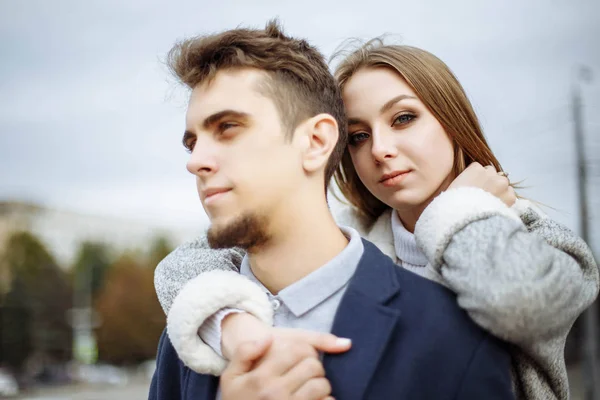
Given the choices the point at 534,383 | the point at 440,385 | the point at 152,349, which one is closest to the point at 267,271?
the point at 440,385

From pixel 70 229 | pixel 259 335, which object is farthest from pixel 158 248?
pixel 259 335

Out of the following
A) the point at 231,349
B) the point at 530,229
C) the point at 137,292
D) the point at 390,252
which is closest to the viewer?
the point at 231,349

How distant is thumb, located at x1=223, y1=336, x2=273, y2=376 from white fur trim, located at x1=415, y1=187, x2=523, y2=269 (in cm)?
61

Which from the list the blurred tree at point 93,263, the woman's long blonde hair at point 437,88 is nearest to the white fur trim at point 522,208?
the woman's long blonde hair at point 437,88

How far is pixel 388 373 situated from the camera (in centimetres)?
199

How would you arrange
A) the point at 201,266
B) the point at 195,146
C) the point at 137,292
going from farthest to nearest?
the point at 137,292 < the point at 201,266 < the point at 195,146

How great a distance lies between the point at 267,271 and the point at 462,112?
3.58 feet

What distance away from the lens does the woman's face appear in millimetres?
2537

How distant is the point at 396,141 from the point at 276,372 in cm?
105

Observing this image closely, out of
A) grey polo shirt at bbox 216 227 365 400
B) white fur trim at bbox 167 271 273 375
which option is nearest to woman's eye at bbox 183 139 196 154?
white fur trim at bbox 167 271 273 375

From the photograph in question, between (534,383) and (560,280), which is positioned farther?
(534,383)

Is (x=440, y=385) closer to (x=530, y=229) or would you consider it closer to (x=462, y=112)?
(x=530, y=229)

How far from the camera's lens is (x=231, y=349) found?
6.86 ft

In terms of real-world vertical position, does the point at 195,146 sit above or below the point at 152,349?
above
